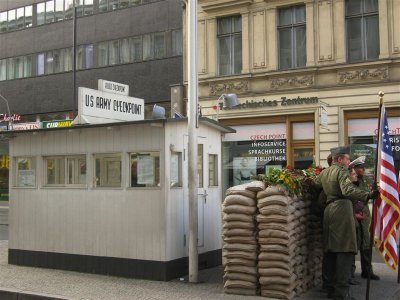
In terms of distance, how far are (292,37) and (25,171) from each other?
13931 millimetres

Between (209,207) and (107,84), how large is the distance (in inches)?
115

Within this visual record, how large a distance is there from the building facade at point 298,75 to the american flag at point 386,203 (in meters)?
12.2

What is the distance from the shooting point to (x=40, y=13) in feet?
111

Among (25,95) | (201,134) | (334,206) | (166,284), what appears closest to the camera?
(334,206)

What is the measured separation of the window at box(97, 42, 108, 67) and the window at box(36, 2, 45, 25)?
18.2ft

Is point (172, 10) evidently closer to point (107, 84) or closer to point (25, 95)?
point (25, 95)

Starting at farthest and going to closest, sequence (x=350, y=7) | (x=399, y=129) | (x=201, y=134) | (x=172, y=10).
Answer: (x=172, y=10), (x=350, y=7), (x=399, y=129), (x=201, y=134)

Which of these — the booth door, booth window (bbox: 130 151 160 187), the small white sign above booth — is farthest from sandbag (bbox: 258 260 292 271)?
the small white sign above booth

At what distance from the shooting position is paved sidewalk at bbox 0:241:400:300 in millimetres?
7500

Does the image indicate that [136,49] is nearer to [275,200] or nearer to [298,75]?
[298,75]

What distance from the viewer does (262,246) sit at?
7.28m

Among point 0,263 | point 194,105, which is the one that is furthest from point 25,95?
point 194,105

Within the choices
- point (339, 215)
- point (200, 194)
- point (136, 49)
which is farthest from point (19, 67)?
point (339, 215)

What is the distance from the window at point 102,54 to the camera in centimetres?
3028
